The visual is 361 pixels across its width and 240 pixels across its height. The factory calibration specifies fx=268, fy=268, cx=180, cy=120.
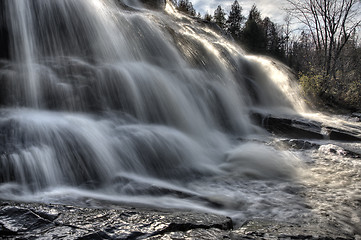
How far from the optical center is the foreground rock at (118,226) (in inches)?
66.4

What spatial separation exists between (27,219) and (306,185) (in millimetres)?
3273

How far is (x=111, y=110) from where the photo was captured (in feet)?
17.0

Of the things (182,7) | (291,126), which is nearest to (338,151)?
(291,126)

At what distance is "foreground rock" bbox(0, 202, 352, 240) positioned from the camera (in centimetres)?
169

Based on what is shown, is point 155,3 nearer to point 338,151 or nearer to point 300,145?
point 300,145

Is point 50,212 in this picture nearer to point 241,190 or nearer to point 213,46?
point 241,190

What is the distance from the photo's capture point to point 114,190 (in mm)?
3043

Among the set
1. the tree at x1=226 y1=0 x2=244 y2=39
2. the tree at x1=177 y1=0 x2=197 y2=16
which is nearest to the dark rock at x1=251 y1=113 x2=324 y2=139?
the tree at x1=177 y1=0 x2=197 y2=16

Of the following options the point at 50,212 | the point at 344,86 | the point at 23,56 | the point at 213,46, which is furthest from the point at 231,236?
the point at 344,86

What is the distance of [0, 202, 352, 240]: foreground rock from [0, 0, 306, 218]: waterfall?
0.78 meters

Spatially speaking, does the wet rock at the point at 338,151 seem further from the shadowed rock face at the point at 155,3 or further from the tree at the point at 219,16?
the tree at the point at 219,16

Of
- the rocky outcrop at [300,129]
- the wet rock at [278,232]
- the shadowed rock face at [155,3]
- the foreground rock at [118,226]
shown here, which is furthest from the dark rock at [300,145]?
the shadowed rock face at [155,3]

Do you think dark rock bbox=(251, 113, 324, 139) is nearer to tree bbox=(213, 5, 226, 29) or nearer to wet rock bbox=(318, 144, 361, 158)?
wet rock bbox=(318, 144, 361, 158)

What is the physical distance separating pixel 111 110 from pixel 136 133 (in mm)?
1076
